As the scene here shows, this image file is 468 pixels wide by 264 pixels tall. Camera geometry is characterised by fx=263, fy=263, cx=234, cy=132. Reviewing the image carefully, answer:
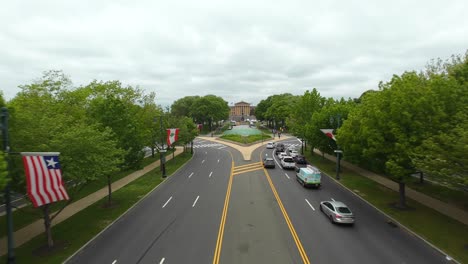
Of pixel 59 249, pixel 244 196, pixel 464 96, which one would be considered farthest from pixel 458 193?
pixel 59 249

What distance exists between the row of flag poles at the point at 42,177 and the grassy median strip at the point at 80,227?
4.41m

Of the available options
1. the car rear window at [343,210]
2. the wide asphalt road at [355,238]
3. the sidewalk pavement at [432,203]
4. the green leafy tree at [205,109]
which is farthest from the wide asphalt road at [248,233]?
the green leafy tree at [205,109]

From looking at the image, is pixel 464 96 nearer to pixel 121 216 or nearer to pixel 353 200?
pixel 353 200

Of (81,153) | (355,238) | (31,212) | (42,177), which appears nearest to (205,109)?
(31,212)

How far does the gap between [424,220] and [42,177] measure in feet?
73.1

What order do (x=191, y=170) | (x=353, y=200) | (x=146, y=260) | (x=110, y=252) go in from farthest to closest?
(x=191, y=170)
(x=353, y=200)
(x=110, y=252)
(x=146, y=260)

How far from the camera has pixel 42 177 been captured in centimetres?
1085

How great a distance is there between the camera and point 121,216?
763 inches

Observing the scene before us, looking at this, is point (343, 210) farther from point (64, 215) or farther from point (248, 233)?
point (64, 215)

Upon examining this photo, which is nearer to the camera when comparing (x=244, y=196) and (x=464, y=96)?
(x=464, y=96)

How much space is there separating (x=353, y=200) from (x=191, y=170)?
21300mm

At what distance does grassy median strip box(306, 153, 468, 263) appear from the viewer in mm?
14281

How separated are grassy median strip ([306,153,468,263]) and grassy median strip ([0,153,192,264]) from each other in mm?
19994

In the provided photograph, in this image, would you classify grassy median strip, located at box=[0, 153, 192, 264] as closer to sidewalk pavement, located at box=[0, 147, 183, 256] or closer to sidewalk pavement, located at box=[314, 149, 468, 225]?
sidewalk pavement, located at box=[0, 147, 183, 256]
